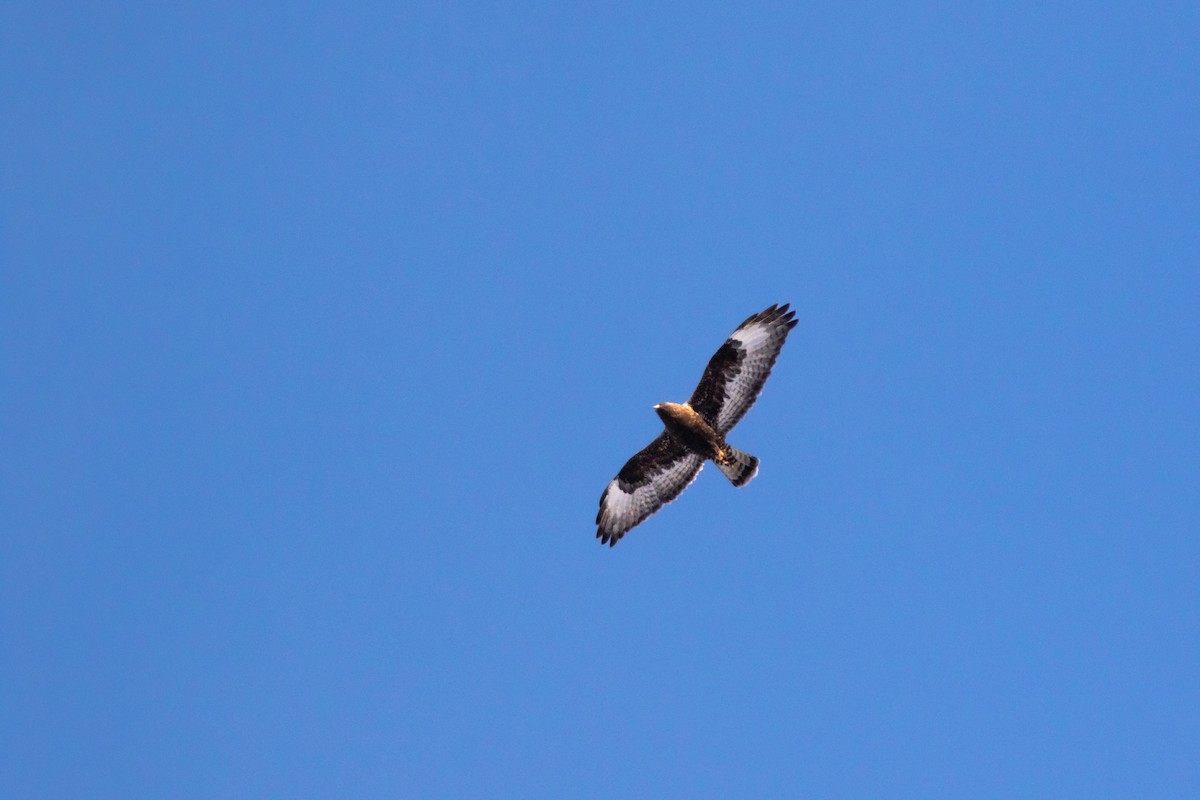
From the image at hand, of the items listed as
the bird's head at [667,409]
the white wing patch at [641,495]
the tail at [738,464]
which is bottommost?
the tail at [738,464]

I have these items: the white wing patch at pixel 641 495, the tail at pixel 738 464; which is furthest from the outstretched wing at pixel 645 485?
the tail at pixel 738 464

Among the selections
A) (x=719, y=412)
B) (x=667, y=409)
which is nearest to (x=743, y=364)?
(x=719, y=412)

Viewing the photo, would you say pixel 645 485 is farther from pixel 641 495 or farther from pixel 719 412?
pixel 719 412

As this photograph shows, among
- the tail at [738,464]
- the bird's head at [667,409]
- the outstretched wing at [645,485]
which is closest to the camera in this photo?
the bird's head at [667,409]

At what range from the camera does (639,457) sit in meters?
17.5

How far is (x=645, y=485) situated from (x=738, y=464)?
162 cm

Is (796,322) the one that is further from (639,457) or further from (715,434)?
(639,457)

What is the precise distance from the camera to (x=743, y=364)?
16844 millimetres

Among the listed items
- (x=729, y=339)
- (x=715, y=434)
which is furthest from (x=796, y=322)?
(x=715, y=434)

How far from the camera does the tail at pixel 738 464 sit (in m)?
17.0

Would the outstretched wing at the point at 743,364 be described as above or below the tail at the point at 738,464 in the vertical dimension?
above

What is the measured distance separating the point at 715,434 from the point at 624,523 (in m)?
2.28

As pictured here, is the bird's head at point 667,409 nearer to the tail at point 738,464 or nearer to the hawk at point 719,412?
the hawk at point 719,412

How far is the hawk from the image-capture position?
16750mm
